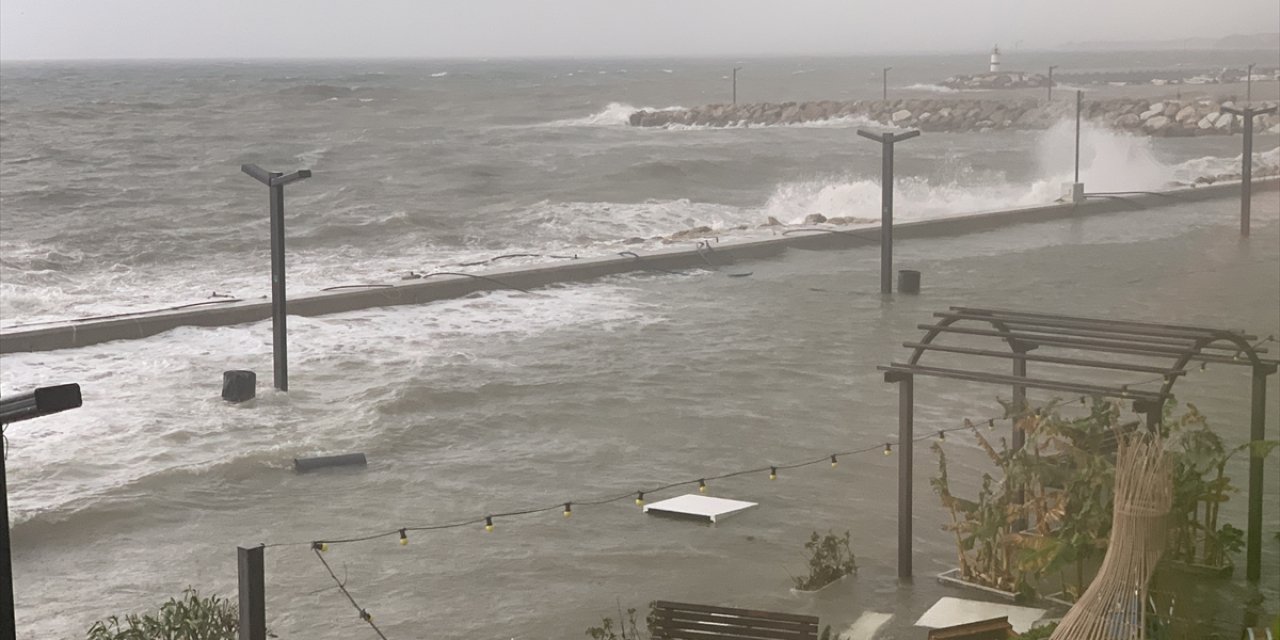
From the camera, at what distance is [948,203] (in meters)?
31.3

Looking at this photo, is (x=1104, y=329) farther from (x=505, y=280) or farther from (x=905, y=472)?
(x=505, y=280)

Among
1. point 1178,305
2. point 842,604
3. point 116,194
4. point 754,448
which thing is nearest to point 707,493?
point 754,448

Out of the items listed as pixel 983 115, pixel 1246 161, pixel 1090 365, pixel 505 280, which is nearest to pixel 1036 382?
pixel 1090 365

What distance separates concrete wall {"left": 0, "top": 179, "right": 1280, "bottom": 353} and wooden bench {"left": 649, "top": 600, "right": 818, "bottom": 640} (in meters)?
8.93

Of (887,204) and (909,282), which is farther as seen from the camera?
(909,282)

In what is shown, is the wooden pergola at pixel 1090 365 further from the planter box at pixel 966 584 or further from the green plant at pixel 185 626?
the green plant at pixel 185 626

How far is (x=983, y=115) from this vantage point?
66875 millimetres

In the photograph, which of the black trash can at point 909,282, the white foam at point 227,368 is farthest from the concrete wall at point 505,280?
the black trash can at point 909,282

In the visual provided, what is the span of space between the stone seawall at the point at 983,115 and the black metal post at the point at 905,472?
146 ft

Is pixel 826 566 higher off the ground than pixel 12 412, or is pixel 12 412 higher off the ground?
pixel 12 412

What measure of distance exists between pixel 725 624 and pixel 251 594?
1.66 m

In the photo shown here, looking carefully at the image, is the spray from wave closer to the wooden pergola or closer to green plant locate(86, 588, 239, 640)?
the wooden pergola

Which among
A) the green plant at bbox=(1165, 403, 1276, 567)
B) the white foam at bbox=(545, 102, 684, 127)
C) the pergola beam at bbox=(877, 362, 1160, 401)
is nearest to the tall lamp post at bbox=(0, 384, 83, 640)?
the pergola beam at bbox=(877, 362, 1160, 401)

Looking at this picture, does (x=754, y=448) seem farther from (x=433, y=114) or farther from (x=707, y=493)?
(x=433, y=114)
